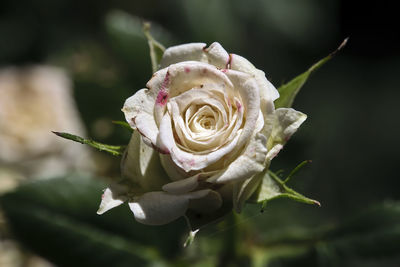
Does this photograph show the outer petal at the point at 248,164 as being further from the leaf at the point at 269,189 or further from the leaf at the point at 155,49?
the leaf at the point at 155,49

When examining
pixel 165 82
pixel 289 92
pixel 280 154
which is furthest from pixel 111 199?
pixel 280 154

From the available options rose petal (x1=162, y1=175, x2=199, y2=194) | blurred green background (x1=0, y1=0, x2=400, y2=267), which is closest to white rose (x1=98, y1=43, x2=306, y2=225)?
rose petal (x1=162, y1=175, x2=199, y2=194)

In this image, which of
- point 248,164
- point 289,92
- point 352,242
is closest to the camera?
point 248,164

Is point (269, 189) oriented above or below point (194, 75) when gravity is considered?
below

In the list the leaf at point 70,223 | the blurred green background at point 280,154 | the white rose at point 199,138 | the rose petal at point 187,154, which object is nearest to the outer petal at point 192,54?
the white rose at point 199,138

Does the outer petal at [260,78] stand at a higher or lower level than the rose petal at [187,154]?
higher

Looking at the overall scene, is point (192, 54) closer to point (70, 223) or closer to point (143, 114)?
point (143, 114)

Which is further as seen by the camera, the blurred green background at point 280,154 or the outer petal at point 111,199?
the blurred green background at point 280,154
